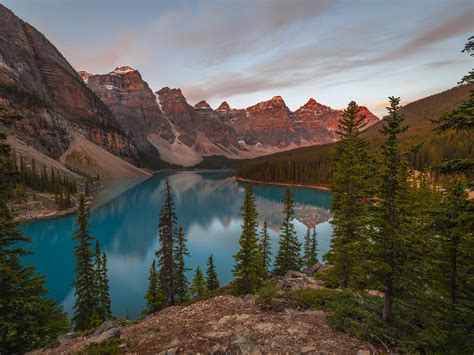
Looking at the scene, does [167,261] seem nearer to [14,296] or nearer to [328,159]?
[14,296]

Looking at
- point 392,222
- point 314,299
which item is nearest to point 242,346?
point 314,299

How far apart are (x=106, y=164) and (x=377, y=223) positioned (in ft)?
631

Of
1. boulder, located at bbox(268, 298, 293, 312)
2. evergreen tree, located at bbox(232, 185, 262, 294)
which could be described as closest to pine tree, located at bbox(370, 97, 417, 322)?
boulder, located at bbox(268, 298, 293, 312)

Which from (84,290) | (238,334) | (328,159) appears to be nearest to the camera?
(238,334)

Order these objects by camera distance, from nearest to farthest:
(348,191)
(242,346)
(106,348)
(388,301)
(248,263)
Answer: (242,346)
(388,301)
(106,348)
(348,191)
(248,263)

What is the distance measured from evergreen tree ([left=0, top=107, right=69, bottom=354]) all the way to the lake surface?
47.0 ft

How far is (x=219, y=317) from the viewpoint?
12.4m

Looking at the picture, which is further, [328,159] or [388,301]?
[328,159]

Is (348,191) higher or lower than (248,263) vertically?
higher

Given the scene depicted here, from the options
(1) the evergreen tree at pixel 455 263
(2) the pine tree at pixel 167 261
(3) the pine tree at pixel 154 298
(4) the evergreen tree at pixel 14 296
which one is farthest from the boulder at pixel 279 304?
(3) the pine tree at pixel 154 298

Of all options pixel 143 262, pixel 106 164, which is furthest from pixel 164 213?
pixel 106 164

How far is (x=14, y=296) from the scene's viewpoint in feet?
39.6

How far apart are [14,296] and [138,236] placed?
1838 inches

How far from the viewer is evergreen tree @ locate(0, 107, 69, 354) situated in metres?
11.0
